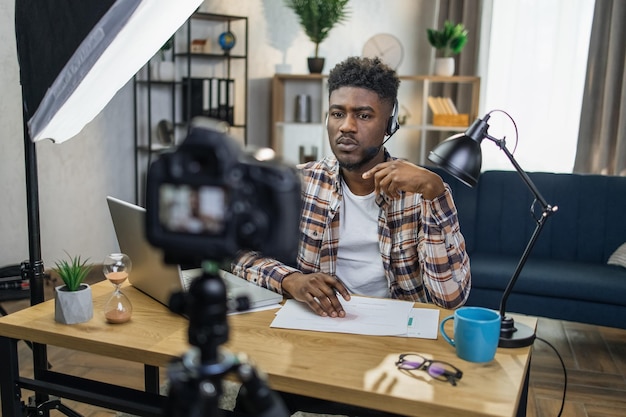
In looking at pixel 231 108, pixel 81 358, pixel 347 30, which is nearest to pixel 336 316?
pixel 81 358

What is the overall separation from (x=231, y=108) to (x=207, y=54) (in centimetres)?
40

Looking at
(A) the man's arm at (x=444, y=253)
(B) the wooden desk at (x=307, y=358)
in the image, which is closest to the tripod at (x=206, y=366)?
(B) the wooden desk at (x=307, y=358)

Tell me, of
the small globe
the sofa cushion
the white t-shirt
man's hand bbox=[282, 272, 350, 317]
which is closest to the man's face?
the white t-shirt

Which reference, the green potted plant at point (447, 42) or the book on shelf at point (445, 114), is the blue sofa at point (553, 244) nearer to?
the book on shelf at point (445, 114)

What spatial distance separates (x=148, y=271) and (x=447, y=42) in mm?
3194

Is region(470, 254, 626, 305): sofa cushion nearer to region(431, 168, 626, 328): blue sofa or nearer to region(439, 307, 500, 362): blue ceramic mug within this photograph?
region(431, 168, 626, 328): blue sofa

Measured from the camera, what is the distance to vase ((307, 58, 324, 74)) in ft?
14.0

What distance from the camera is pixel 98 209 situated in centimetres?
405

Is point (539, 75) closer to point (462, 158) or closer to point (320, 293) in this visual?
point (462, 158)

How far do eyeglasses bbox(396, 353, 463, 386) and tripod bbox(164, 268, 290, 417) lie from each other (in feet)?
1.53

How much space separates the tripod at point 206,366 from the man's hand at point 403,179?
74 centimetres

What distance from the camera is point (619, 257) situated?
116 inches

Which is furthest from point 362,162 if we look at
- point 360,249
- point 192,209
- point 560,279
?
point 560,279

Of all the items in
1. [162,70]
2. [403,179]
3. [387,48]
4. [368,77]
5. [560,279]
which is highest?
[387,48]
